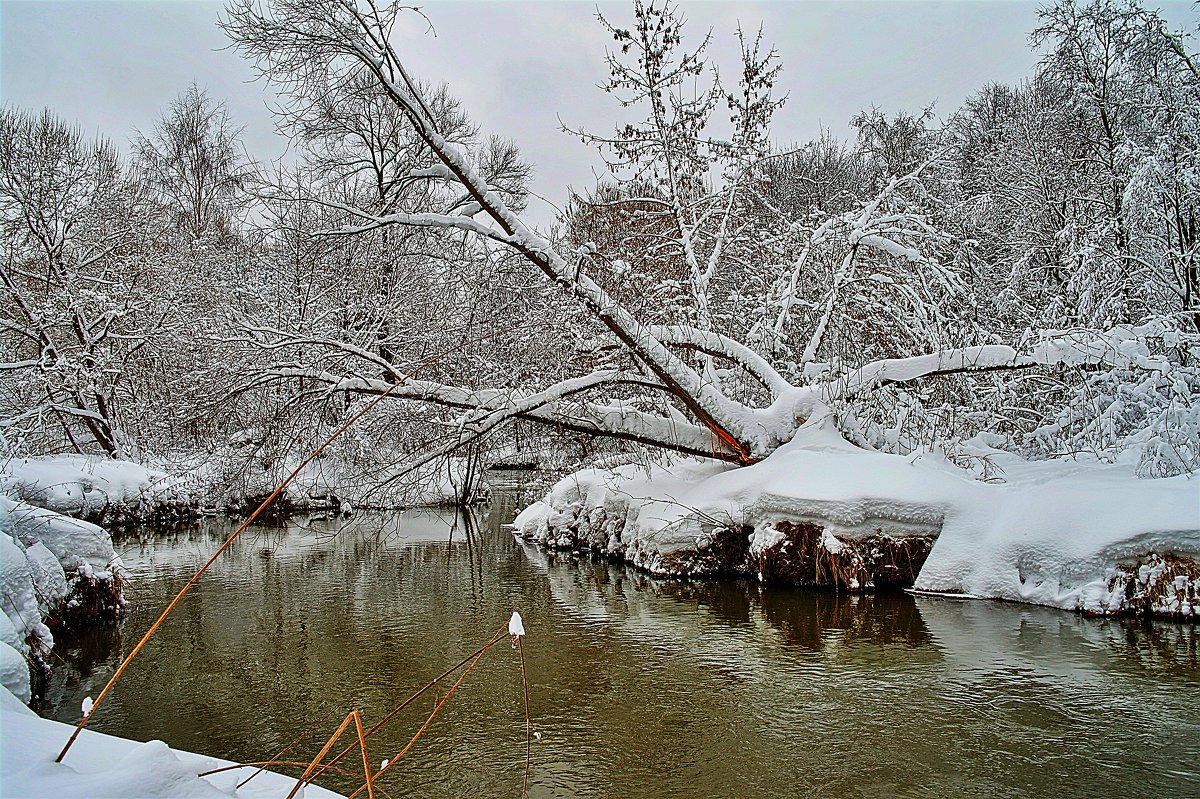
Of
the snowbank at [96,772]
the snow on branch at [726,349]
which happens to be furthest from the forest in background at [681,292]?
the snowbank at [96,772]

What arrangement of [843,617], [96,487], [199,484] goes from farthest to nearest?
Answer: [96,487] → [199,484] → [843,617]

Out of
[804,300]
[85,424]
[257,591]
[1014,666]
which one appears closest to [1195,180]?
[804,300]

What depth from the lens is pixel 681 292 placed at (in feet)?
44.8

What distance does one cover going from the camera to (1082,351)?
9500mm

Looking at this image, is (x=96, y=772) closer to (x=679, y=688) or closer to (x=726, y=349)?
(x=679, y=688)

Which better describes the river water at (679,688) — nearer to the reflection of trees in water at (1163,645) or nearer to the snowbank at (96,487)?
the reflection of trees in water at (1163,645)

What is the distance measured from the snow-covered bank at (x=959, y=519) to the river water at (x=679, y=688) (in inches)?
16.3

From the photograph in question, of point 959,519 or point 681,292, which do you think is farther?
point 681,292

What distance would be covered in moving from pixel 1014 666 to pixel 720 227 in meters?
9.27

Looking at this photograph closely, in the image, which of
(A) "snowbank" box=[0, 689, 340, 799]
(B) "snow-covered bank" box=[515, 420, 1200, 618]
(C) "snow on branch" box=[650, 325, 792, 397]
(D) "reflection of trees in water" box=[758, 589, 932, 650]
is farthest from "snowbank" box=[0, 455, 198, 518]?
(A) "snowbank" box=[0, 689, 340, 799]

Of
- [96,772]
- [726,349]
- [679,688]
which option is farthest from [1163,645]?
[96,772]

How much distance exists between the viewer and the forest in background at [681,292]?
9.30 meters

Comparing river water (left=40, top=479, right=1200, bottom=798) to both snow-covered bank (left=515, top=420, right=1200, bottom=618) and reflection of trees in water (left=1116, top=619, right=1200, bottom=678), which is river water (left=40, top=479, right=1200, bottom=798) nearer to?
reflection of trees in water (left=1116, top=619, right=1200, bottom=678)

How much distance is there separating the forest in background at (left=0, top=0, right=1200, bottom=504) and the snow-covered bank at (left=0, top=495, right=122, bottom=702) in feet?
6.21
